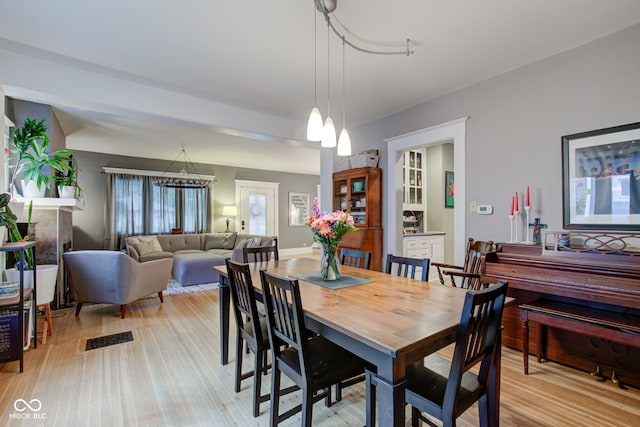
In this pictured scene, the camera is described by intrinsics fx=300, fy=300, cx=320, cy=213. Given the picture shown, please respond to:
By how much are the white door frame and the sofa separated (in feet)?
5.53

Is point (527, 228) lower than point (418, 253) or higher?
higher

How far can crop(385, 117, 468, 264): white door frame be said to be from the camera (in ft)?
11.1

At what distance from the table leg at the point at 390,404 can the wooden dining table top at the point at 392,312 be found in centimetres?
10

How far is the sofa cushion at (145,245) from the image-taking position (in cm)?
586

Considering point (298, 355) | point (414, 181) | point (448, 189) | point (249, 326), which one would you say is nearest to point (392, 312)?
point (298, 355)

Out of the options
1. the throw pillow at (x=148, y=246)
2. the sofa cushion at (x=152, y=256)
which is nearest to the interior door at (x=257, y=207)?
the throw pillow at (x=148, y=246)

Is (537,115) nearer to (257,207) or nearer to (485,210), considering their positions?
(485,210)

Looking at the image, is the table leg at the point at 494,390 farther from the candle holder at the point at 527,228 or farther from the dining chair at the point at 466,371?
the candle holder at the point at 527,228

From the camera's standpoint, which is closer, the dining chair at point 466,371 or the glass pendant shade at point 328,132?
the dining chair at point 466,371

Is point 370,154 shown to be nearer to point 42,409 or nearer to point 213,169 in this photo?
point 42,409

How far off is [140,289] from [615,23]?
525cm

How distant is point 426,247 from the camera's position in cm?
502

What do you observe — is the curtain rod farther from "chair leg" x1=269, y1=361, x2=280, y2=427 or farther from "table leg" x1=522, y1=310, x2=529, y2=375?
"table leg" x1=522, y1=310, x2=529, y2=375

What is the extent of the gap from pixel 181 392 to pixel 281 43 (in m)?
2.78
